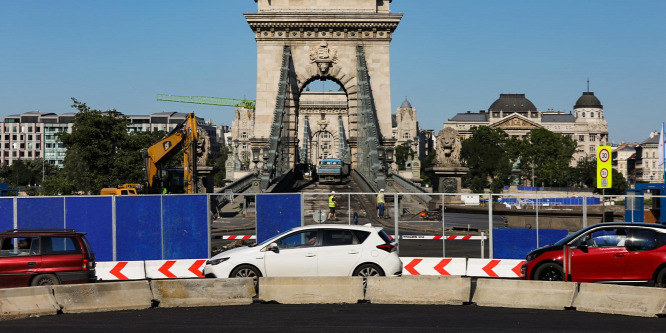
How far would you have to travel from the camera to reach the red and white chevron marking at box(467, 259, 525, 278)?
24.7m

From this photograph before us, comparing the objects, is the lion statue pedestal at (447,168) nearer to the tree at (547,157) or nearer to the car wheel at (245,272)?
the car wheel at (245,272)

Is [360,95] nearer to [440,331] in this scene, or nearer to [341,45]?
[341,45]

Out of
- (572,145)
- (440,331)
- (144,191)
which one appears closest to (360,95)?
(144,191)

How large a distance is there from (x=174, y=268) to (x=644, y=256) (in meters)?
11.9

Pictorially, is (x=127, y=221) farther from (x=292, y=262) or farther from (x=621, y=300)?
(x=621, y=300)

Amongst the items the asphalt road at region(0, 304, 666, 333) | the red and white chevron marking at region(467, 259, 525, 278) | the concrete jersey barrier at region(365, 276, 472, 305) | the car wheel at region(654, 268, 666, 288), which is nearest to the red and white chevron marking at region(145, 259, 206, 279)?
the asphalt road at region(0, 304, 666, 333)

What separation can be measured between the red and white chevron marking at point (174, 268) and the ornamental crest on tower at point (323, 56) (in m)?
55.5

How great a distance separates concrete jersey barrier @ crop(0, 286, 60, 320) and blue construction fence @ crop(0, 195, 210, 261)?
8020 millimetres

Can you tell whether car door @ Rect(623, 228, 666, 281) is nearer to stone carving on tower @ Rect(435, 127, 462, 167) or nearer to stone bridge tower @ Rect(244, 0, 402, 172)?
stone carving on tower @ Rect(435, 127, 462, 167)

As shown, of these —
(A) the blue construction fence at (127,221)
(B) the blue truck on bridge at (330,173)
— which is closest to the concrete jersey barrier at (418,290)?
(A) the blue construction fence at (127,221)

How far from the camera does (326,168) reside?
248ft

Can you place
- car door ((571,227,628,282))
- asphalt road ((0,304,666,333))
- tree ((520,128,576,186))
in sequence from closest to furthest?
asphalt road ((0,304,666,333)) → car door ((571,227,628,282)) → tree ((520,128,576,186))

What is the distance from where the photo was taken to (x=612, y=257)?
67.9 ft

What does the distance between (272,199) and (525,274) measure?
894cm
